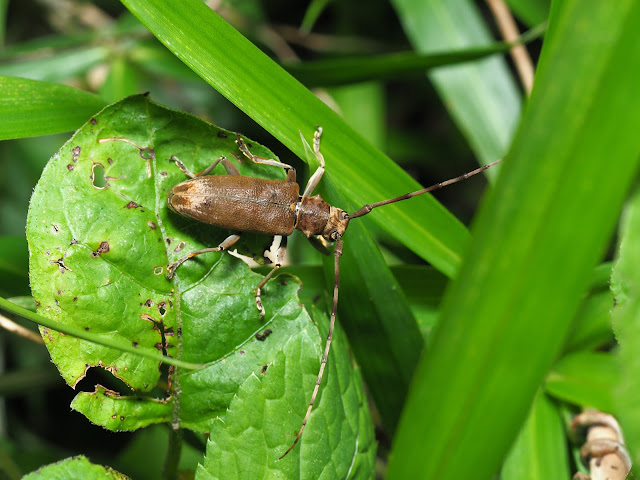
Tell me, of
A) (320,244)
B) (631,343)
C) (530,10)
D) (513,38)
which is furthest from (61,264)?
(530,10)

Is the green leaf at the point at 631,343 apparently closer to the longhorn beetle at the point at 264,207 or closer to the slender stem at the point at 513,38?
the longhorn beetle at the point at 264,207

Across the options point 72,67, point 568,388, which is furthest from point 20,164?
point 568,388

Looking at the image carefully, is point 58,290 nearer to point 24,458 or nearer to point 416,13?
point 24,458

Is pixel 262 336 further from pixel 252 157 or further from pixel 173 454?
pixel 252 157

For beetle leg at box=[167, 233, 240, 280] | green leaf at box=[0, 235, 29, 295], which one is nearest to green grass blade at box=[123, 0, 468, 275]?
beetle leg at box=[167, 233, 240, 280]

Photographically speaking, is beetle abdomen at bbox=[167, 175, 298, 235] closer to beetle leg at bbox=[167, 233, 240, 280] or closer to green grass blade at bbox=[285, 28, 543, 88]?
beetle leg at bbox=[167, 233, 240, 280]

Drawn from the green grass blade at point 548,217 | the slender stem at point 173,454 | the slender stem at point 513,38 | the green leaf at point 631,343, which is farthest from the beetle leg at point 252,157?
the slender stem at point 513,38
